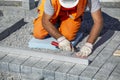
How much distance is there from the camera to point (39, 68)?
15.2ft

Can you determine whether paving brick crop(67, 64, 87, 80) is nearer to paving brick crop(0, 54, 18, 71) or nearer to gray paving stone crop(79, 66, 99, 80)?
gray paving stone crop(79, 66, 99, 80)

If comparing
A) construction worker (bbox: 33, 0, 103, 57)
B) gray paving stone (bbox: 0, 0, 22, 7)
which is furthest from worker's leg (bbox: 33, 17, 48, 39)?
gray paving stone (bbox: 0, 0, 22, 7)

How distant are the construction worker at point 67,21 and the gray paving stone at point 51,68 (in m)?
0.29

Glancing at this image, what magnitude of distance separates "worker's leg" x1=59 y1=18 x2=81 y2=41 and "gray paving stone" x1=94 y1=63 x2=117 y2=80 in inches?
37.3

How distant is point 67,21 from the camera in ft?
17.9

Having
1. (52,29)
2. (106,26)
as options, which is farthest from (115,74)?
(106,26)

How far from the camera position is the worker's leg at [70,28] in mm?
5395

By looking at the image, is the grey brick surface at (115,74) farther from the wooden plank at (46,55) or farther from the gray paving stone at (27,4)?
the gray paving stone at (27,4)

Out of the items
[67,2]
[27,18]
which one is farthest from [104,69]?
[27,18]

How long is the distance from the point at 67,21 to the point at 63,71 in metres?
1.17

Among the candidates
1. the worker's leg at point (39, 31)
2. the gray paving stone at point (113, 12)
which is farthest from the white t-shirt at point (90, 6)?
the gray paving stone at point (113, 12)

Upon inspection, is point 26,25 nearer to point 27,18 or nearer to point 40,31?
point 27,18

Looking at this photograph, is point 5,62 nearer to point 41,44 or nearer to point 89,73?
point 41,44

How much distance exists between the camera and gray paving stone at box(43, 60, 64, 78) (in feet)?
15.0
